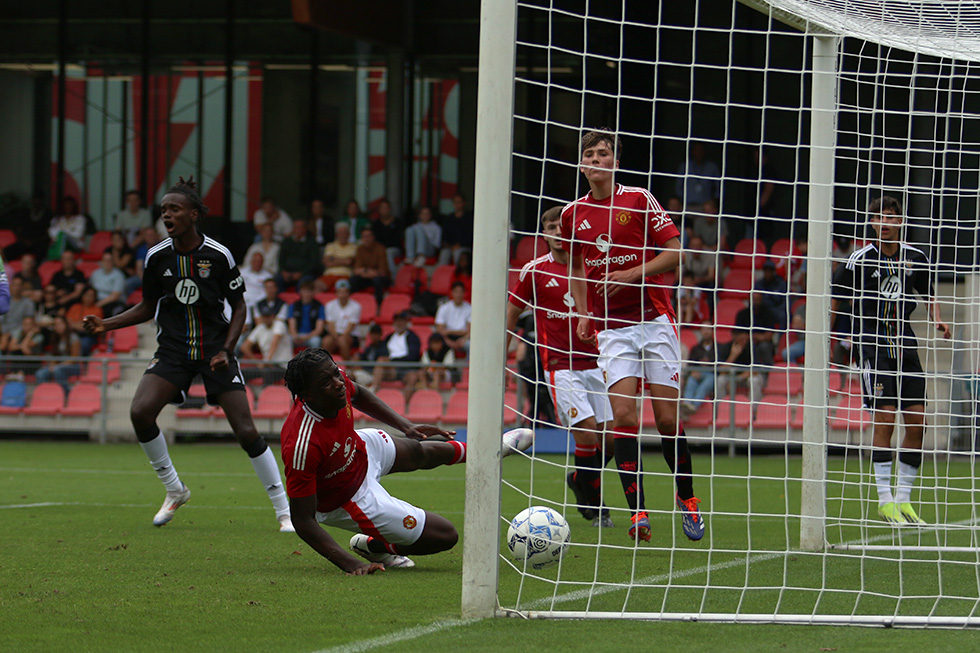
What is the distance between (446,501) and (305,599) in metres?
4.17

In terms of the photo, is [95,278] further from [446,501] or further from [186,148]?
[446,501]

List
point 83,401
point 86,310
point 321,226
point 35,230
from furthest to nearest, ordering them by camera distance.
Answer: point 35,230 < point 321,226 < point 86,310 < point 83,401

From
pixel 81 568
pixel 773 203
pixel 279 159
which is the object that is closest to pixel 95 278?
pixel 279 159

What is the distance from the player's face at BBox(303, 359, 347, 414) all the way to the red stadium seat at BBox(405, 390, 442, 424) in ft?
27.3

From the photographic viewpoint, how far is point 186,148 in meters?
23.0

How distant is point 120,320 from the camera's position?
7.07 metres

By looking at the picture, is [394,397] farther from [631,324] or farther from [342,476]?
[342,476]

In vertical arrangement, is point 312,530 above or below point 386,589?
above

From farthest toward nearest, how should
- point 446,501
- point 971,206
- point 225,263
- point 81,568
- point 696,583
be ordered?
point 446,501
point 971,206
point 225,263
point 81,568
point 696,583

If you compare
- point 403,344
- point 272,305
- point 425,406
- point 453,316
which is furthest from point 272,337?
point 425,406

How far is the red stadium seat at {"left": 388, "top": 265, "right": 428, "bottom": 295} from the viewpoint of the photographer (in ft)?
59.9

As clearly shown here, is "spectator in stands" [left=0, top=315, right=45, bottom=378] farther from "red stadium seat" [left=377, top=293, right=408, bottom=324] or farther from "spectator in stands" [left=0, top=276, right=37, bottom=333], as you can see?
"red stadium seat" [left=377, top=293, right=408, bottom=324]

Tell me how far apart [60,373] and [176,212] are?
8.78 meters

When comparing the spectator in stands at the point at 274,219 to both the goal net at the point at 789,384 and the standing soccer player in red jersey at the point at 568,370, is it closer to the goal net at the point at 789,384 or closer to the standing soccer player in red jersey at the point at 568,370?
the goal net at the point at 789,384
